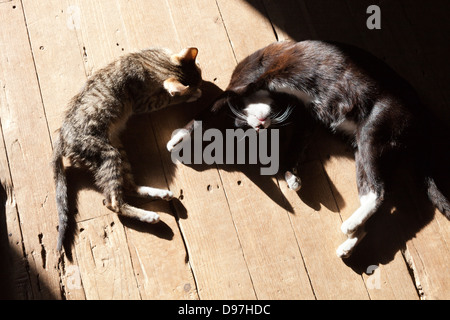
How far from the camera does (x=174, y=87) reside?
1.90 meters

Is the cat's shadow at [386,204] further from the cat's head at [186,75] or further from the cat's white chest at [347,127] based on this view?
the cat's head at [186,75]

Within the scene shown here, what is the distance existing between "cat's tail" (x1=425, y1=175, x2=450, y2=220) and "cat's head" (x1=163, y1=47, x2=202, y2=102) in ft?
3.75

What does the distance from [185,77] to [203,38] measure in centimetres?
29

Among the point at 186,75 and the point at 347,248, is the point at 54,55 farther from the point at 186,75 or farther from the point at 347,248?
the point at 347,248

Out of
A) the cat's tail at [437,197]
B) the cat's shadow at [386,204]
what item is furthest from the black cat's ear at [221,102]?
the cat's tail at [437,197]

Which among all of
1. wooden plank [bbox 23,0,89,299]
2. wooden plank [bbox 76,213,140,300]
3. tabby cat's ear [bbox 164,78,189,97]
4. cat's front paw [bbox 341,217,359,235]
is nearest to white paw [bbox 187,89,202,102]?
tabby cat's ear [bbox 164,78,189,97]

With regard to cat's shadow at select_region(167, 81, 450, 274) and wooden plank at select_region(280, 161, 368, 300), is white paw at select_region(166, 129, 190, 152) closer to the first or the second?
cat's shadow at select_region(167, 81, 450, 274)

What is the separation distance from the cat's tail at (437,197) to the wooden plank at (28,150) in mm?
1711

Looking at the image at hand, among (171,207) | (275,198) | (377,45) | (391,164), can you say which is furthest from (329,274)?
(377,45)

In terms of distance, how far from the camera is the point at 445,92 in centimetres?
217

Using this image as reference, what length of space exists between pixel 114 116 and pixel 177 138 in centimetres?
30

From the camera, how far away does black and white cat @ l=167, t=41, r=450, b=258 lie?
73.5 inches

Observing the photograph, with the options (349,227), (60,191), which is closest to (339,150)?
(349,227)
